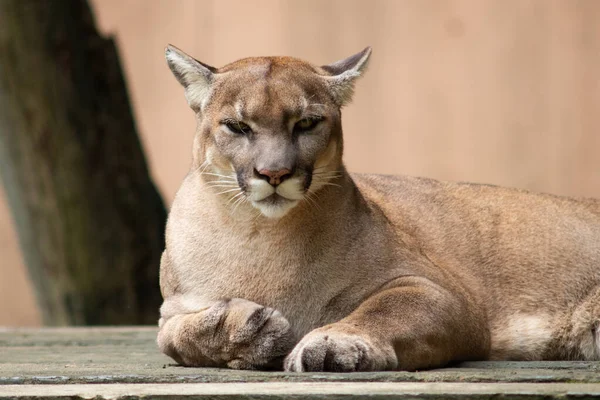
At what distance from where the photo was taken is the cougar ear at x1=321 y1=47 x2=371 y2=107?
17.7ft

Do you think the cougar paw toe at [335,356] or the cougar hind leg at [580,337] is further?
the cougar hind leg at [580,337]

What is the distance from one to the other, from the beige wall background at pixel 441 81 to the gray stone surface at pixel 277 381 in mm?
7432

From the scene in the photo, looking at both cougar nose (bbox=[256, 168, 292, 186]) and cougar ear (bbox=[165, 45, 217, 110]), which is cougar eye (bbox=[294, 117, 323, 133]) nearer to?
cougar nose (bbox=[256, 168, 292, 186])

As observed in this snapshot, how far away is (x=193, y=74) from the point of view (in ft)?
17.8

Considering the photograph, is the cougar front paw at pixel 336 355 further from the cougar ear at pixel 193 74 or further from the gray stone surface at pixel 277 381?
the cougar ear at pixel 193 74

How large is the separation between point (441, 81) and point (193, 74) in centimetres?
738

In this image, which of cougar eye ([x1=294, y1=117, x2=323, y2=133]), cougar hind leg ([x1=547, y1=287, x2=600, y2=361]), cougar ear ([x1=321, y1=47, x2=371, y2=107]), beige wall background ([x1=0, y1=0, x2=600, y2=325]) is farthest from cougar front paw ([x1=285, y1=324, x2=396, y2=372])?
beige wall background ([x1=0, y1=0, x2=600, y2=325])

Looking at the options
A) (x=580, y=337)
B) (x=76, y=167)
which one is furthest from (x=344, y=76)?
(x=76, y=167)

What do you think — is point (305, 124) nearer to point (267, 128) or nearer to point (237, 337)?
point (267, 128)

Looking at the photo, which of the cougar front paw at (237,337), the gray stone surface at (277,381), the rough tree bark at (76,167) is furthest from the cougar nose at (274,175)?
the rough tree bark at (76,167)

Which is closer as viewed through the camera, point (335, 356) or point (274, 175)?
point (335, 356)

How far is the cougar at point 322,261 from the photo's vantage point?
4758 millimetres

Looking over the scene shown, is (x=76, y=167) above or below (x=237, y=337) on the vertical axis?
below

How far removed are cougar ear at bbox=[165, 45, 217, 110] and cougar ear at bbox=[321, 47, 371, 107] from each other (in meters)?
0.56
